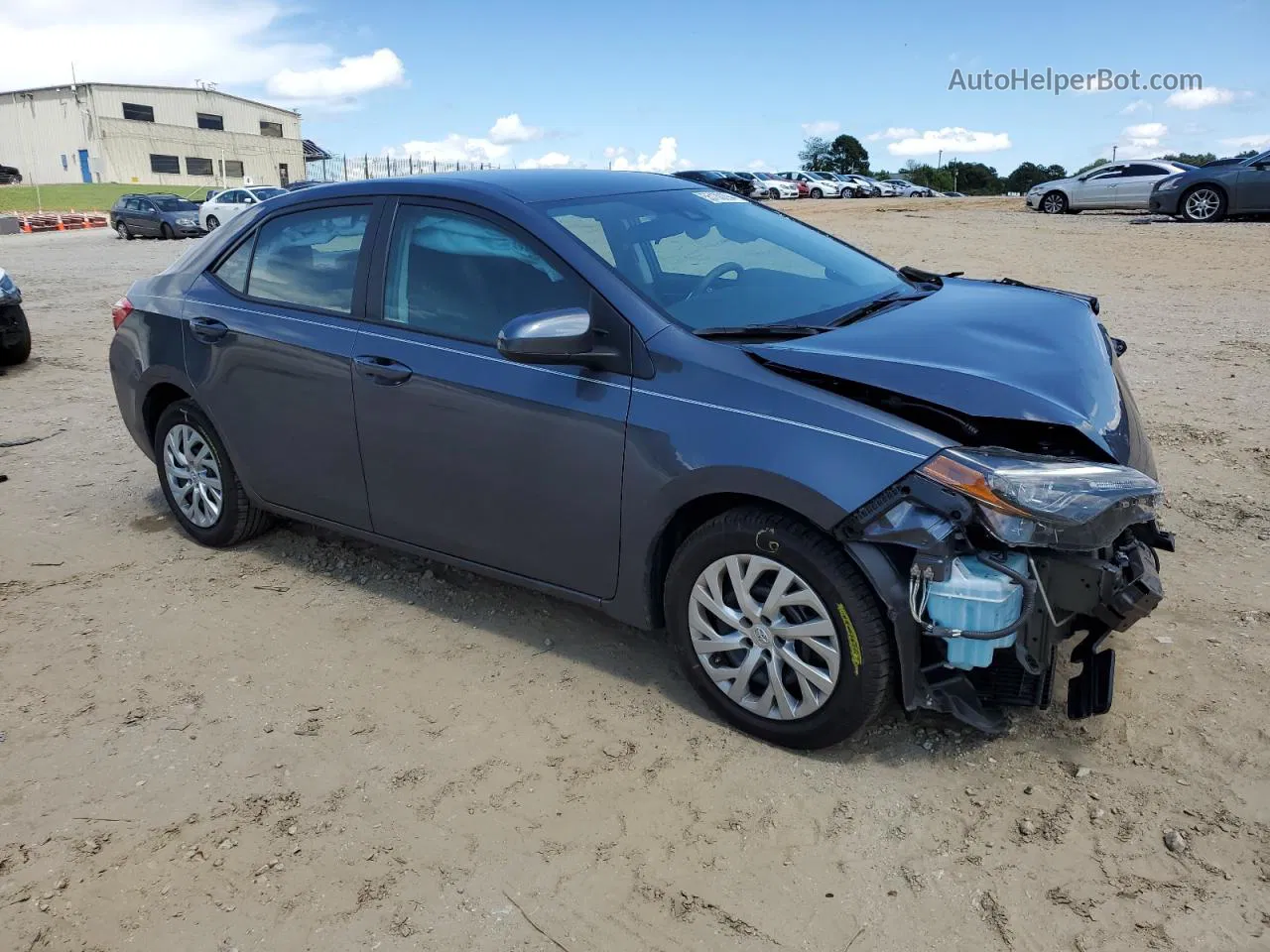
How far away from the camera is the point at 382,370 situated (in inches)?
153

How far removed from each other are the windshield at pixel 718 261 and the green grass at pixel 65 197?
54.1m

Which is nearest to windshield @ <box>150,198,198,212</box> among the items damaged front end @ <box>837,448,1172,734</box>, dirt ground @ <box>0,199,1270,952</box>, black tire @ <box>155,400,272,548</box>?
black tire @ <box>155,400,272,548</box>

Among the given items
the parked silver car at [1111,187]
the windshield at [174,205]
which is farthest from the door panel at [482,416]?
the windshield at [174,205]

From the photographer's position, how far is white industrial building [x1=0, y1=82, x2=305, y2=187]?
6825 cm

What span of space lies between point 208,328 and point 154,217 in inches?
1121

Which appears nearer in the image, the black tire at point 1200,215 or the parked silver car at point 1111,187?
the black tire at point 1200,215

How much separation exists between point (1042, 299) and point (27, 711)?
4156 mm

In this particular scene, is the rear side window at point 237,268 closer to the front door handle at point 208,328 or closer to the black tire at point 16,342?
the front door handle at point 208,328

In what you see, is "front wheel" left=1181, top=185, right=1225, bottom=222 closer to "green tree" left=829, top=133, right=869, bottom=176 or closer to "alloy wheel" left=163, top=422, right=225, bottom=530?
"alloy wheel" left=163, top=422, right=225, bottom=530

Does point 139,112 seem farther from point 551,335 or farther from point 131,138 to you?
point 551,335

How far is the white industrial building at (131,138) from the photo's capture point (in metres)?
68.2

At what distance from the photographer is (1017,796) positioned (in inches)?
117

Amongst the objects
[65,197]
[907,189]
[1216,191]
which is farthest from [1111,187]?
[65,197]

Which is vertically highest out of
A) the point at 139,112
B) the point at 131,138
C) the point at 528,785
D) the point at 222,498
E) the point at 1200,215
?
the point at 139,112
